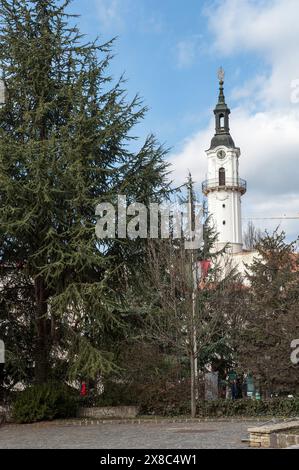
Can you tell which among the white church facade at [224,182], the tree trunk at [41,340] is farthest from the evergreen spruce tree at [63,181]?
the white church facade at [224,182]

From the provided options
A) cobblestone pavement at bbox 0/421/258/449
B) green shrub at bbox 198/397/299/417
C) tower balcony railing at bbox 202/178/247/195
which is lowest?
cobblestone pavement at bbox 0/421/258/449

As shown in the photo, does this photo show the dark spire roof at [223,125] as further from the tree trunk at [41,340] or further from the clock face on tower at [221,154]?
the tree trunk at [41,340]

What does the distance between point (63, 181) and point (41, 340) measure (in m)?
5.51

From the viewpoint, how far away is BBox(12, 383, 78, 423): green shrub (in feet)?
64.2

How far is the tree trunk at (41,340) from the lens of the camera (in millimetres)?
21812

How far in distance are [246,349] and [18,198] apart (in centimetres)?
986

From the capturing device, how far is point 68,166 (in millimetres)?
20000

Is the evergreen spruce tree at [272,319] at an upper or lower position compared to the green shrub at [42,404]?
upper

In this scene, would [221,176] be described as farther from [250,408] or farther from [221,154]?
[250,408]

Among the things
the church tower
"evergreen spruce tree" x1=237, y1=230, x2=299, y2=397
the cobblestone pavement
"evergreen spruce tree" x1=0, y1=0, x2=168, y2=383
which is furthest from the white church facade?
the cobblestone pavement

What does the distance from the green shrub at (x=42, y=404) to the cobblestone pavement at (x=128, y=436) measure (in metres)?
0.52

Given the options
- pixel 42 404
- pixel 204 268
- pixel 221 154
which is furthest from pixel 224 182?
pixel 42 404

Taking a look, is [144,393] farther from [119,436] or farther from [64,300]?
[119,436]

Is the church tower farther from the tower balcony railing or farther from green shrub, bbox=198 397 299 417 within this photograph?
green shrub, bbox=198 397 299 417
